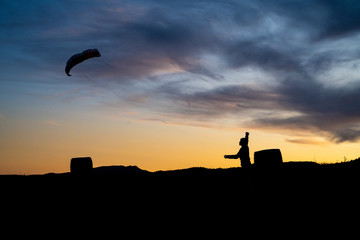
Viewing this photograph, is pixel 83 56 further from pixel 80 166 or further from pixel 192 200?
pixel 80 166

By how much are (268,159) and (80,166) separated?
16.4ft

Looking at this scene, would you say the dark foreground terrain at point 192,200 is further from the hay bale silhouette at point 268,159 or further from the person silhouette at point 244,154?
the person silhouette at point 244,154

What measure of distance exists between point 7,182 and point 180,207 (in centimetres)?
854

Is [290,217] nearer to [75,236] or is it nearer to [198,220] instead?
[198,220]

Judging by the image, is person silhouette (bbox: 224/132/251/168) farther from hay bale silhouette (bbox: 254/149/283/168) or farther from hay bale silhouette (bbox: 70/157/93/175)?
hay bale silhouette (bbox: 70/157/93/175)

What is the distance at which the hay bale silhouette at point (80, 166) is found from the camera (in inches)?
378

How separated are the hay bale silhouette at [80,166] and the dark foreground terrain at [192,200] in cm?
19

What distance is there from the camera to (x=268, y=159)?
780 cm

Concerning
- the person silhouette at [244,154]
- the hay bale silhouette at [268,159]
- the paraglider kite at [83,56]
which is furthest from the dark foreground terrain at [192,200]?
the paraglider kite at [83,56]

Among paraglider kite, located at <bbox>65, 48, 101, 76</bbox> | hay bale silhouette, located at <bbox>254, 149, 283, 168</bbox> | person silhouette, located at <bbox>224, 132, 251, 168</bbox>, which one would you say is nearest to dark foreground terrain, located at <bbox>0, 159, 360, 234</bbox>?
hay bale silhouette, located at <bbox>254, 149, 283, 168</bbox>

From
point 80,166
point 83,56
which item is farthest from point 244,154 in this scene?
point 83,56

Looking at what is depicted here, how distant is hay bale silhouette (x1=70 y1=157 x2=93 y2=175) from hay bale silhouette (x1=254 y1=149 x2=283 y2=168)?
181 inches

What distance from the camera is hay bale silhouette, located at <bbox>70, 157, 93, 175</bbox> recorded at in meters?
9.59

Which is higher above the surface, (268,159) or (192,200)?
(268,159)
